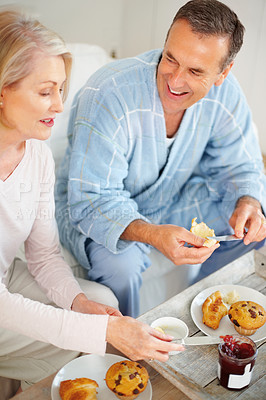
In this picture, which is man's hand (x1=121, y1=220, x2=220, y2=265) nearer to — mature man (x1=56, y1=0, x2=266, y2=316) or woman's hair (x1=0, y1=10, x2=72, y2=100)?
mature man (x1=56, y1=0, x2=266, y2=316)

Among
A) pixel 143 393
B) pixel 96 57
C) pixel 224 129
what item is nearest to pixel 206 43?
pixel 224 129

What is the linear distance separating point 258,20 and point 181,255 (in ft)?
3.66

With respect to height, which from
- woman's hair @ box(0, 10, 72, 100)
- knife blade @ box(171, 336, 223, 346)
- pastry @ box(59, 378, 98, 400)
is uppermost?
woman's hair @ box(0, 10, 72, 100)

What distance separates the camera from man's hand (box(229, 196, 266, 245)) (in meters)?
1.50

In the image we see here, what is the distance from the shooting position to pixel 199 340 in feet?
3.67

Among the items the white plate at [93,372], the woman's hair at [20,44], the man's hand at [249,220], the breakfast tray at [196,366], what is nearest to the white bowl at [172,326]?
the breakfast tray at [196,366]

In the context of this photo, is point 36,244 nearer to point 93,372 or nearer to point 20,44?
point 93,372

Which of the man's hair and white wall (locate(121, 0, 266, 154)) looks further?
white wall (locate(121, 0, 266, 154))

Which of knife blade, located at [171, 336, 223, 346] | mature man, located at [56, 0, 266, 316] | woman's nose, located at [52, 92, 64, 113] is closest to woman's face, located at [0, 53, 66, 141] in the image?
woman's nose, located at [52, 92, 64, 113]

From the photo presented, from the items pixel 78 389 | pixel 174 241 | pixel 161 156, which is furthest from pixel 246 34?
pixel 78 389

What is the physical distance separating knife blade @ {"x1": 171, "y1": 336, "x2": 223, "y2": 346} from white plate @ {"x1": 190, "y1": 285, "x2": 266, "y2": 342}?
7 centimetres

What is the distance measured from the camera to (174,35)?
1415 millimetres

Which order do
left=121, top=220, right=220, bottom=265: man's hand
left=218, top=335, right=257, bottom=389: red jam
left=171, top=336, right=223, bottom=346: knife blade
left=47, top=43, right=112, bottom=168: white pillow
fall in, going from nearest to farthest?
left=218, top=335, right=257, bottom=389: red jam, left=171, top=336, right=223, bottom=346: knife blade, left=121, top=220, right=220, bottom=265: man's hand, left=47, top=43, right=112, bottom=168: white pillow

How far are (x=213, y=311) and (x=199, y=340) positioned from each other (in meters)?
0.12
